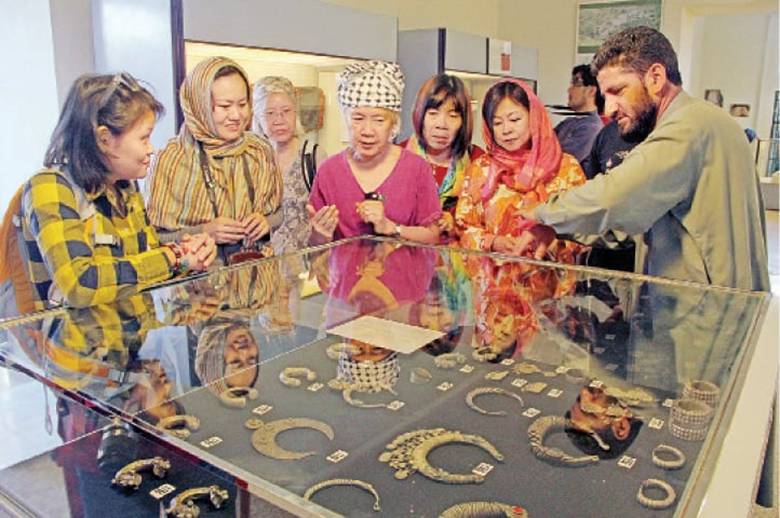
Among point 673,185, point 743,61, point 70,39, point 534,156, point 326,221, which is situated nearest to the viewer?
point 673,185

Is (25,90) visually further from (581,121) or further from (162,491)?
(162,491)

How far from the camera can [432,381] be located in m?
1.17

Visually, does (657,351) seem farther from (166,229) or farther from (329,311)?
(166,229)

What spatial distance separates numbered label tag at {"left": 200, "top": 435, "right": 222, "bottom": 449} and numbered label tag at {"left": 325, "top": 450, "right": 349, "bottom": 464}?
0.47 feet

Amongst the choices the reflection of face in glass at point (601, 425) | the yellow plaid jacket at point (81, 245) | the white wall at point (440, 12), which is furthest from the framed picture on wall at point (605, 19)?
the reflection of face in glass at point (601, 425)

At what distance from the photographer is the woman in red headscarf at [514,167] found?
209 cm

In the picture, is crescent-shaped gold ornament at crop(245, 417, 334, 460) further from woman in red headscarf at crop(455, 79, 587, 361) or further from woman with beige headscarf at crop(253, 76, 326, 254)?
woman with beige headscarf at crop(253, 76, 326, 254)

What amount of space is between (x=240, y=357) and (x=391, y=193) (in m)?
1.12

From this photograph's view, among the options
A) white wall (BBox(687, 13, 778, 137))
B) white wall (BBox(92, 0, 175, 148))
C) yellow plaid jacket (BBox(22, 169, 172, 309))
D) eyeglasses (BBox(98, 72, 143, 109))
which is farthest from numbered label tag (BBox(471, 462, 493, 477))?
white wall (BBox(687, 13, 778, 137))

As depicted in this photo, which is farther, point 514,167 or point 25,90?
point 25,90

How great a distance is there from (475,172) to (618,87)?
0.58 m

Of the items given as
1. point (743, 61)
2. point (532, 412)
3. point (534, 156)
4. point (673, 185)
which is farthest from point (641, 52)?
point (743, 61)

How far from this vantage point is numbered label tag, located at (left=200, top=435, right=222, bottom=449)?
89 centimetres

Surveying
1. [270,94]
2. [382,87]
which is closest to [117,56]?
[270,94]
